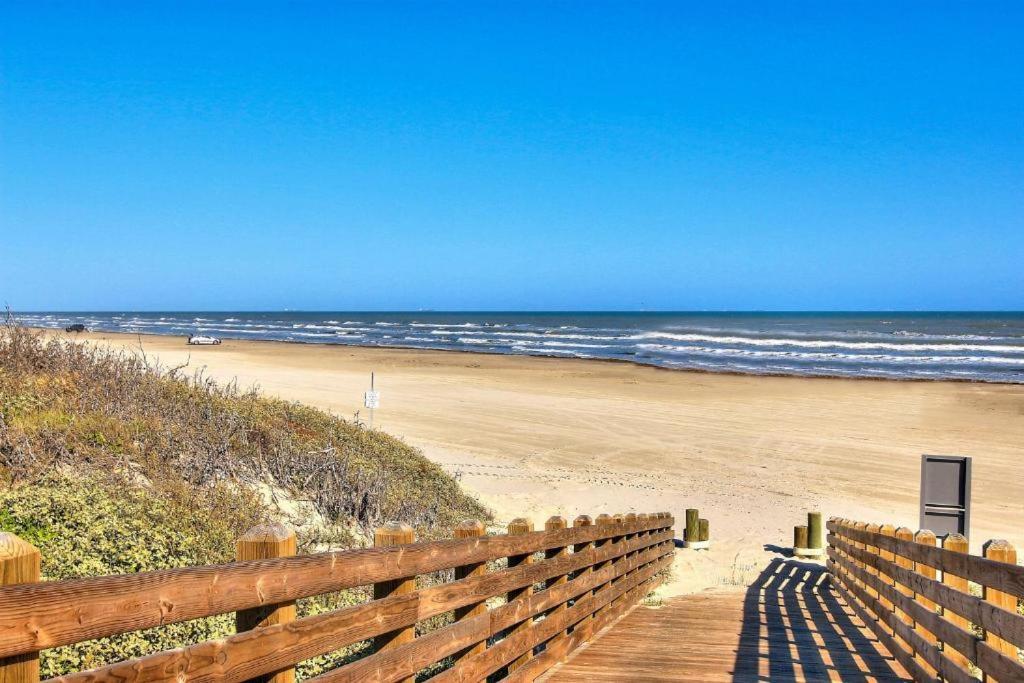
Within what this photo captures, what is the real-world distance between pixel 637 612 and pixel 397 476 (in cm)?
394

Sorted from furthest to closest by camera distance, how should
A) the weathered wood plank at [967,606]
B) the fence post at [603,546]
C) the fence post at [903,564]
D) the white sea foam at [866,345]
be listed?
the white sea foam at [866,345] → the fence post at [603,546] → the fence post at [903,564] → the weathered wood plank at [967,606]

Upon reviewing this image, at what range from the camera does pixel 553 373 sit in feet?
139

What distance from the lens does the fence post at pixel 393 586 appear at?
11.8ft

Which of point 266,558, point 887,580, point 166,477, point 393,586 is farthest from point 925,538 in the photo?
point 166,477

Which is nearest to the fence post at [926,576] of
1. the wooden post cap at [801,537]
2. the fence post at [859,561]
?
the fence post at [859,561]

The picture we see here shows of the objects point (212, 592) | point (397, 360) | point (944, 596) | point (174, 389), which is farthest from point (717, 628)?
point (397, 360)

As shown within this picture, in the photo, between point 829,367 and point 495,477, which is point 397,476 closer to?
point 495,477

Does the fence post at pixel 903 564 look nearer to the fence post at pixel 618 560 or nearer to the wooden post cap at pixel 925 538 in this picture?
the wooden post cap at pixel 925 538

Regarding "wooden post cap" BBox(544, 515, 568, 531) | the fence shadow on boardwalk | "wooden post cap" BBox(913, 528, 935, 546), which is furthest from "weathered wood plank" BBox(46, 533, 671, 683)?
"wooden post cap" BBox(913, 528, 935, 546)

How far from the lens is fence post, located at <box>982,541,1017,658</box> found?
4105 mm

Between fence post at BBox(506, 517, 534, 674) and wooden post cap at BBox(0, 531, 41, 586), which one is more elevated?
wooden post cap at BBox(0, 531, 41, 586)

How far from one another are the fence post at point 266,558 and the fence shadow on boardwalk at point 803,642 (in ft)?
11.1

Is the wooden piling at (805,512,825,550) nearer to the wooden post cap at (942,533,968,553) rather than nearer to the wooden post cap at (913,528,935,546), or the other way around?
the wooden post cap at (913,528,935,546)

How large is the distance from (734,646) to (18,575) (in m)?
5.41
